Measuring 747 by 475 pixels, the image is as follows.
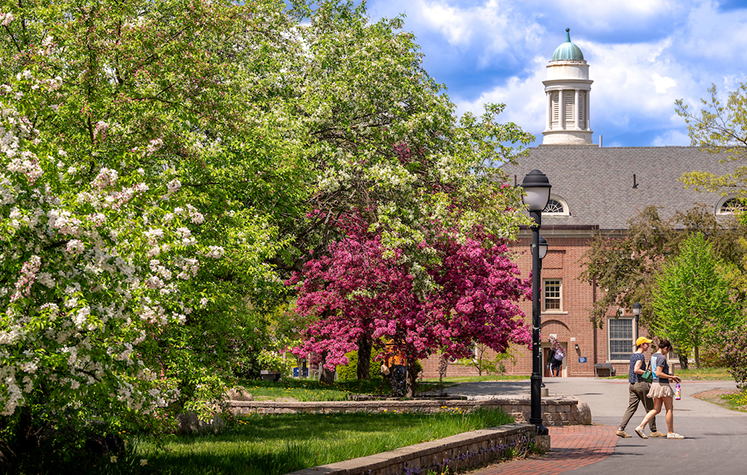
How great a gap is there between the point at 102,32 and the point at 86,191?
6.48 meters

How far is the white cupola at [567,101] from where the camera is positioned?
249 ft

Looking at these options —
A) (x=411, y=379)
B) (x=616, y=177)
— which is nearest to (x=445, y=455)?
(x=411, y=379)

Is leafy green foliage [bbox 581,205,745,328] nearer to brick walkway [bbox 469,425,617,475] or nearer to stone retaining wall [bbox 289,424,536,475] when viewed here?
brick walkway [bbox 469,425,617,475]

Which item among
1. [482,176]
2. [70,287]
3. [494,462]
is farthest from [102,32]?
[482,176]

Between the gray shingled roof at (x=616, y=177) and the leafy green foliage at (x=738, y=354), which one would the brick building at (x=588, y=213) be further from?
the leafy green foliage at (x=738, y=354)

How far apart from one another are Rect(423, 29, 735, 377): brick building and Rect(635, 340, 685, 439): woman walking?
34776 millimetres

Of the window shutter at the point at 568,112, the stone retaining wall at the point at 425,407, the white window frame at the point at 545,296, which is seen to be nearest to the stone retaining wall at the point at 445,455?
the stone retaining wall at the point at 425,407

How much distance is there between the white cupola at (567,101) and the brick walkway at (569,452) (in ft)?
203

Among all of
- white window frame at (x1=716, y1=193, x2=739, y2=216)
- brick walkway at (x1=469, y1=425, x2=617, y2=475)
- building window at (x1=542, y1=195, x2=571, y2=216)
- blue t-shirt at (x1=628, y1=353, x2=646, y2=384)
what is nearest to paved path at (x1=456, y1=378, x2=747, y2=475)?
brick walkway at (x1=469, y1=425, x2=617, y2=475)

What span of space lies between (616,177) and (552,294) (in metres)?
9.71

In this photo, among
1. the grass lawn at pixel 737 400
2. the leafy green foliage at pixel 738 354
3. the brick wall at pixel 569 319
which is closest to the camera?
the grass lawn at pixel 737 400

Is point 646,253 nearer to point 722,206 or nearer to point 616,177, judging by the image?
point 722,206

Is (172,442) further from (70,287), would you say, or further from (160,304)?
(70,287)

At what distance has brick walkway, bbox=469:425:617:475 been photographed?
10.8m
